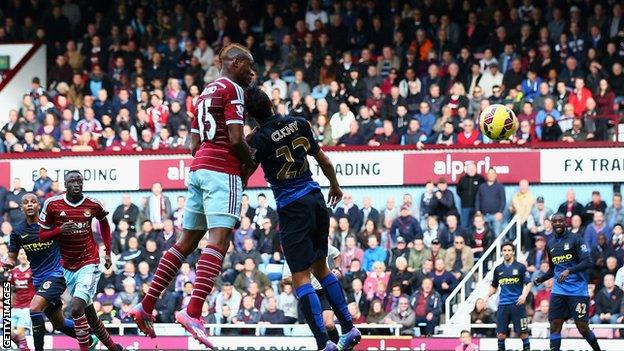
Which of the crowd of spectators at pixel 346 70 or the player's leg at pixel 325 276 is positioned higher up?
the crowd of spectators at pixel 346 70

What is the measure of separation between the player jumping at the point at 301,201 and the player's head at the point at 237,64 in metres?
0.48

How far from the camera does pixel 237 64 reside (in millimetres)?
12742

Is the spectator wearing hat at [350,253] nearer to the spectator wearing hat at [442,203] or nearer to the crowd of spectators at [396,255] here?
the crowd of spectators at [396,255]

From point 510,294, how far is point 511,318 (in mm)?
381

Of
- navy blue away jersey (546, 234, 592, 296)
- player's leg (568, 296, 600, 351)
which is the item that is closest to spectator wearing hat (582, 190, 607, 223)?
navy blue away jersey (546, 234, 592, 296)

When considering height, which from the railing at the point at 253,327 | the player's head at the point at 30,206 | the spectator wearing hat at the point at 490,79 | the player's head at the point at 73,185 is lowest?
the railing at the point at 253,327

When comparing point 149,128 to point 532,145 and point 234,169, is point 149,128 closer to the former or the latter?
point 532,145

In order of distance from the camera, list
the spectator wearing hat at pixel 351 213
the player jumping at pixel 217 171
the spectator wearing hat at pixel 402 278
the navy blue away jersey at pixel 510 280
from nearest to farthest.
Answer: the player jumping at pixel 217 171 < the navy blue away jersey at pixel 510 280 < the spectator wearing hat at pixel 402 278 < the spectator wearing hat at pixel 351 213

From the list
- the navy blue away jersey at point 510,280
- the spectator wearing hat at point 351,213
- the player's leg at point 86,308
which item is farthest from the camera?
the spectator wearing hat at point 351,213

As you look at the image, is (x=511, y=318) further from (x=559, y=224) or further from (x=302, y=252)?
(x=302, y=252)

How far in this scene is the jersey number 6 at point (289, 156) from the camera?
13305 mm

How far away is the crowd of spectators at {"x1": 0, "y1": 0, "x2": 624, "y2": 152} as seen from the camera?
26.6 meters

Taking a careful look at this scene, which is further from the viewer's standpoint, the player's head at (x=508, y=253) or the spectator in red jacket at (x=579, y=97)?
the spectator in red jacket at (x=579, y=97)

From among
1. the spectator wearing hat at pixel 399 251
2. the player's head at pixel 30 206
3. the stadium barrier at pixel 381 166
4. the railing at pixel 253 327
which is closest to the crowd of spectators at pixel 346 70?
the stadium barrier at pixel 381 166
